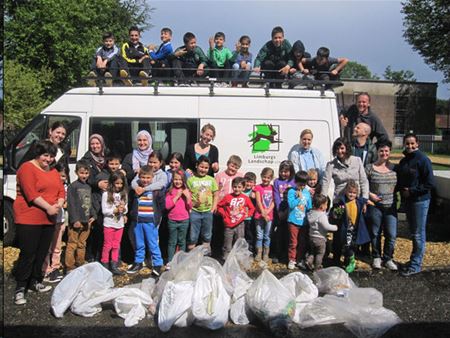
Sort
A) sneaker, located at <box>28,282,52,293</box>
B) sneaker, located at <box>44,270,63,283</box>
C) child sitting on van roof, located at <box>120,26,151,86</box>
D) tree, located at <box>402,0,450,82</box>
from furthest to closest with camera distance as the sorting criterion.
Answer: tree, located at <box>402,0,450,82</box>, child sitting on van roof, located at <box>120,26,151,86</box>, sneaker, located at <box>44,270,63,283</box>, sneaker, located at <box>28,282,52,293</box>

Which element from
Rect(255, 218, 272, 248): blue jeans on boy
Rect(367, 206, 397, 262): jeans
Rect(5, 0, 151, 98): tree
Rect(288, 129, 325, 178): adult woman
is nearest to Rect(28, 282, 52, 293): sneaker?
Rect(255, 218, 272, 248): blue jeans on boy

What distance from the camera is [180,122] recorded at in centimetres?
688

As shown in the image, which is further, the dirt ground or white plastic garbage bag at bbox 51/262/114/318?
white plastic garbage bag at bbox 51/262/114/318

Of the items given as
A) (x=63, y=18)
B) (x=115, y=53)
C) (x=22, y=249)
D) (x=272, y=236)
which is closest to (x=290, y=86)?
(x=272, y=236)

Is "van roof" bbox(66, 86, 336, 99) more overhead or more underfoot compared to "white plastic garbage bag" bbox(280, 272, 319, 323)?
more overhead

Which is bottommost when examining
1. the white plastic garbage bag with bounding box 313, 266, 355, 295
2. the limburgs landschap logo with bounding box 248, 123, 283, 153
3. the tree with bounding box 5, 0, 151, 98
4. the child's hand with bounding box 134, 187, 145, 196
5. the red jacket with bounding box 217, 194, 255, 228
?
the white plastic garbage bag with bounding box 313, 266, 355, 295

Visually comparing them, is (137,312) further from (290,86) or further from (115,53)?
(115,53)

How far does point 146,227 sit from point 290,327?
2.32m

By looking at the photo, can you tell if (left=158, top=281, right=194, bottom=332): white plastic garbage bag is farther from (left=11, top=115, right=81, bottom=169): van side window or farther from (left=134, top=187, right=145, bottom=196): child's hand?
(left=11, top=115, right=81, bottom=169): van side window

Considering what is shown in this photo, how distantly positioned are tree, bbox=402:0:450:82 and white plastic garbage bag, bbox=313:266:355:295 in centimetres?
3579

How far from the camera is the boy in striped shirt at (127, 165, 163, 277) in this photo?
19.2 ft

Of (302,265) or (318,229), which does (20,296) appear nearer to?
(302,265)

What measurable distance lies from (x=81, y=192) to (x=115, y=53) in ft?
11.5

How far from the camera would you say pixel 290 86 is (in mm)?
7406
